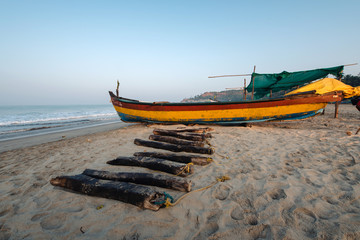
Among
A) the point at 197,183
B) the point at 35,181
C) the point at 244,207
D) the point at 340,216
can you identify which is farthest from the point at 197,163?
the point at 35,181

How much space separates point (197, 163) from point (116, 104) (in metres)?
7.45

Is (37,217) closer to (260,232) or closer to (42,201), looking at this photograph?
(42,201)

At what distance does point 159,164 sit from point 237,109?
5445 mm

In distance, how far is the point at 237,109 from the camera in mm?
7176

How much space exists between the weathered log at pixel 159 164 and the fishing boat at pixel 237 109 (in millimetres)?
4739

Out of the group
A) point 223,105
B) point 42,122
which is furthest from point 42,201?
point 42,122

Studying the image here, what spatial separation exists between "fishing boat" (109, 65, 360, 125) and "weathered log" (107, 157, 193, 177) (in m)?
4.74

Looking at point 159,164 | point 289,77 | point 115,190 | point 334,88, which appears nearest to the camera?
point 115,190

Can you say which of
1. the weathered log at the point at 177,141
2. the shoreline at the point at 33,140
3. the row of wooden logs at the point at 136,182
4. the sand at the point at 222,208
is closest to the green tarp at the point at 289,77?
the weathered log at the point at 177,141

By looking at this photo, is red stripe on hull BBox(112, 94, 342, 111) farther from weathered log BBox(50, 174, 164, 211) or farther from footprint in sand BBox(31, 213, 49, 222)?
footprint in sand BBox(31, 213, 49, 222)

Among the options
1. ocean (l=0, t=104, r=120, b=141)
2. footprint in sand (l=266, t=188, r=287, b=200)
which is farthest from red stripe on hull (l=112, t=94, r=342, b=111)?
ocean (l=0, t=104, r=120, b=141)

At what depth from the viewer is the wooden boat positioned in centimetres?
669

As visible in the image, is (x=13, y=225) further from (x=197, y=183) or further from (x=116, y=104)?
(x=116, y=104)

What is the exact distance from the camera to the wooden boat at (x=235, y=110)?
6.69 m
